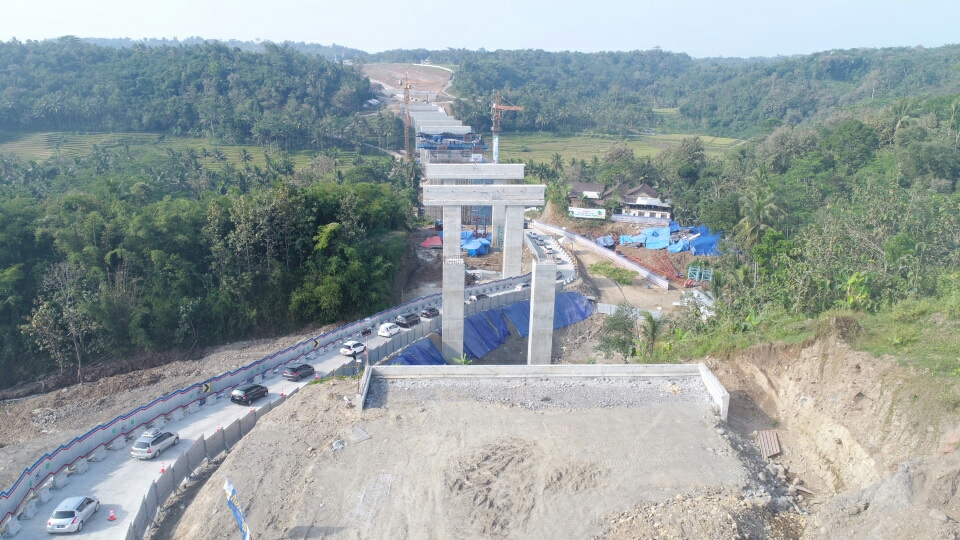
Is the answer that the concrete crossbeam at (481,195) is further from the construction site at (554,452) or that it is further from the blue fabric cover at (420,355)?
the construction site at (554,452)

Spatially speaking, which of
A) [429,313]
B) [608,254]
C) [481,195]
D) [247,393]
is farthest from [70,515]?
[608,254]

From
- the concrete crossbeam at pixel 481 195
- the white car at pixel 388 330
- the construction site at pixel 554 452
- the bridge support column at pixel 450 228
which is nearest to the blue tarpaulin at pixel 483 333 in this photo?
the bridge support column at pixel 450 228

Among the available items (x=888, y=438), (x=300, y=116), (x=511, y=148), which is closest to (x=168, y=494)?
(x=888, y=438)

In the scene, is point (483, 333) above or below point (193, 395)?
below

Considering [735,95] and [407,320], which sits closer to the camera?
[407,320]

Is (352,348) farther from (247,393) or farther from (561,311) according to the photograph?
(561,311)

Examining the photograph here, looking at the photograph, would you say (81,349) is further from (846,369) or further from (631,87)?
→ (631,87)

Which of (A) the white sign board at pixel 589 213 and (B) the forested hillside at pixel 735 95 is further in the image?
(B) the forested hillside at pixel 735 95

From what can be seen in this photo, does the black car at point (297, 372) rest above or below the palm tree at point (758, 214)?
below
